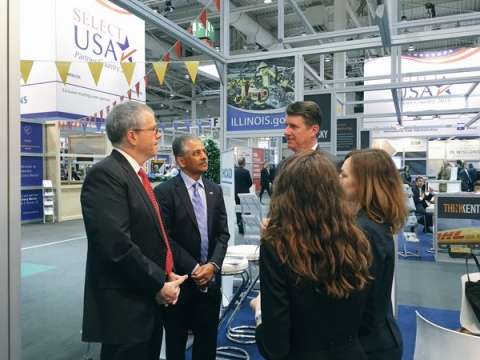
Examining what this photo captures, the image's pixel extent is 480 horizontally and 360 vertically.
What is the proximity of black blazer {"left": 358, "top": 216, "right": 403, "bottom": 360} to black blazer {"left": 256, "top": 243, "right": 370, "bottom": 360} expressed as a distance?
0.18 metres

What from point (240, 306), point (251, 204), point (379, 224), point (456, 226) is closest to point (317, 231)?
point (379, 224)

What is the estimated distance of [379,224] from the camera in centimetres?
131

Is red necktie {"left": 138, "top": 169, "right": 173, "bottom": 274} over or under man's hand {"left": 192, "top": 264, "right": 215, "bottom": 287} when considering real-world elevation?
over

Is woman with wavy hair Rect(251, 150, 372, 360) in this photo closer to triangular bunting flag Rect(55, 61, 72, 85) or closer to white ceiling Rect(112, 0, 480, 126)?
white ceiling Rect(112, 0, 480, 126)

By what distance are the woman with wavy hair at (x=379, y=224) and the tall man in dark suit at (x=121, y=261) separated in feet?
2.70

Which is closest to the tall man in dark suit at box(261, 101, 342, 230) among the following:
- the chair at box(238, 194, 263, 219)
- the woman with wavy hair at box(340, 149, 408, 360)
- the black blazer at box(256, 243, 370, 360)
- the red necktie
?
the woman with wavy hair at box(340, 149, 408, 360)

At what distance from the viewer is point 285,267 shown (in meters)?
1.06

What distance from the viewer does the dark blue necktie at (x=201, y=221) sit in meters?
2.25

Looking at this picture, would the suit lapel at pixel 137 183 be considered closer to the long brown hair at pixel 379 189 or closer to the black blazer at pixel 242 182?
the long brown hair at pixel 379 189

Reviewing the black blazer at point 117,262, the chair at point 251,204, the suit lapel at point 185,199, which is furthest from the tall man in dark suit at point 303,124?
the chair at point 251,204

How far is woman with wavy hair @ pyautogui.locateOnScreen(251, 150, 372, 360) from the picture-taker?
106 centimetres

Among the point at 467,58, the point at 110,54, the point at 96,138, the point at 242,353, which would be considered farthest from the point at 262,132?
the point at 96,138

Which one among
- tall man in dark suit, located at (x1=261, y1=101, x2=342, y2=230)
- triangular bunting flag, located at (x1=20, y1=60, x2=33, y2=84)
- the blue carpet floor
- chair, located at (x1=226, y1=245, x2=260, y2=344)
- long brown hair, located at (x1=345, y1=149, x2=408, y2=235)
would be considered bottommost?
the blue carpet floor

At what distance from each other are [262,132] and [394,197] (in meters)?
2.14
